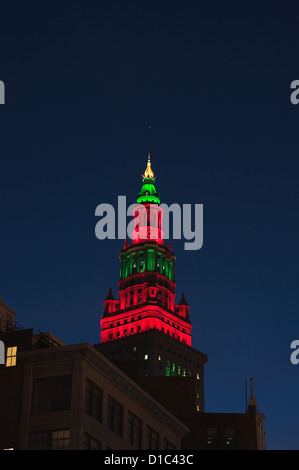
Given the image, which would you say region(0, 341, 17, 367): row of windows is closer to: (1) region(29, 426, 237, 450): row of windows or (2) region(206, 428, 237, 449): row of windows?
(1) region(29, 426, 237, 450): row of windows

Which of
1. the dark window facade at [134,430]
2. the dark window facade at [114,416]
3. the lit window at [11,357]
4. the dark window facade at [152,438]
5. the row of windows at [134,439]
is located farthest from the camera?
the dark window facade at [152,438]

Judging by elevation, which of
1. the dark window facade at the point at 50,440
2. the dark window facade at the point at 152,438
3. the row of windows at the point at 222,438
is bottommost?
the dark window facade at the point at 50,440

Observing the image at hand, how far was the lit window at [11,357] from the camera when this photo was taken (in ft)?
242

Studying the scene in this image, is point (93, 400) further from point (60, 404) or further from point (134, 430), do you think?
point (134, 430)

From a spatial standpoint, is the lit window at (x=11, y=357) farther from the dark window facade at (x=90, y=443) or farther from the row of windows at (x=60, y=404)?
the dark window facade at (x=90, y=443)

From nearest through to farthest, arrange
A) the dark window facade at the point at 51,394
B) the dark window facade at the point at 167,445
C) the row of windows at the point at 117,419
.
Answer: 1. the dark window facade at the point at 51,394
2. the row of windows at the point at 117,419
3. the dark window facade at the point at 167,445

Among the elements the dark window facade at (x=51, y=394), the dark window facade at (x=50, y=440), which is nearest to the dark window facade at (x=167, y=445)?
the dark window facade at (x=51, y=394)

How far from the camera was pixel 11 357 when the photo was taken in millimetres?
74375

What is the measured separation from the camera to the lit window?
73.9m

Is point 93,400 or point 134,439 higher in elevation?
point 93,400

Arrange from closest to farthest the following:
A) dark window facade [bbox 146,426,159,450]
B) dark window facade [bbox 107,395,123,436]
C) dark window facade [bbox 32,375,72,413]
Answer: dark window facade [bbox 32,375,72,413] < dark window facade [bbox 107,395,123,436] < dark window facade [bbox 146,426,159,450]

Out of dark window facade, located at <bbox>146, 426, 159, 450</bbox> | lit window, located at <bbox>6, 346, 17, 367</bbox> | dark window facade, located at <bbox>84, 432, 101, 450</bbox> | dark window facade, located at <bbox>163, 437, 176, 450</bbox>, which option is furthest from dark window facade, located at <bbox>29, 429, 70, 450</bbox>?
dark window facade, located at <bbox>163, 437, 176, 450</bbox>

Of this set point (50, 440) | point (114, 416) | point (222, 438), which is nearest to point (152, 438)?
point (114, 416)
